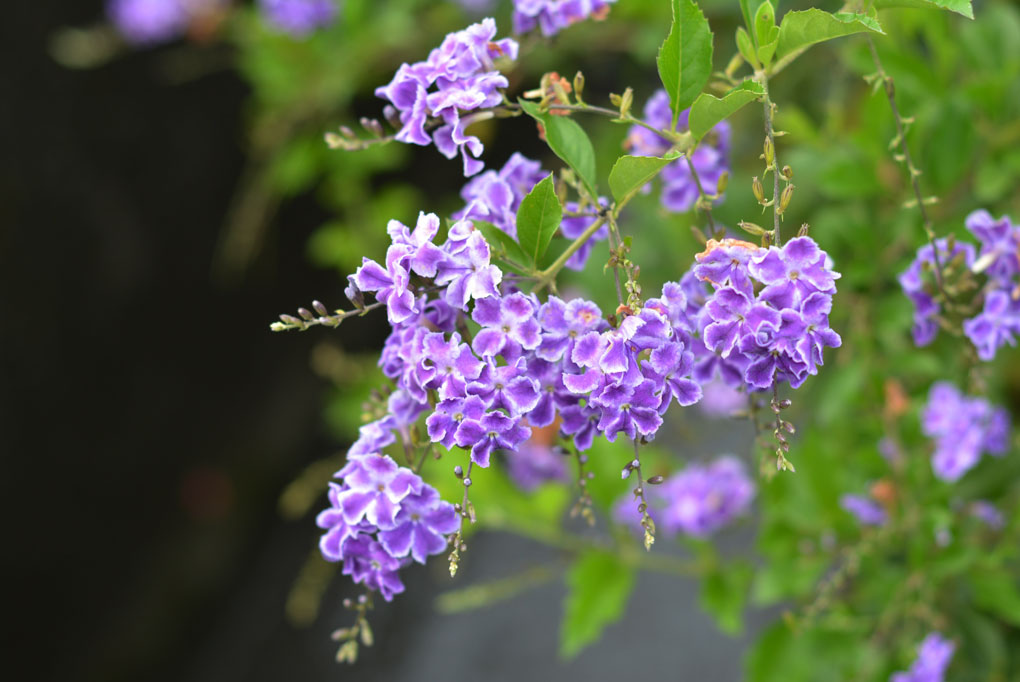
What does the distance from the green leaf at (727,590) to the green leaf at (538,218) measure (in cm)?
101

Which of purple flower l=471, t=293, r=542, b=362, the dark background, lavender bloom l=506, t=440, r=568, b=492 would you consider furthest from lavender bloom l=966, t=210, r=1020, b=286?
the dark background

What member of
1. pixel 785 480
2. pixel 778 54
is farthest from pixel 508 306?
pixel 785 480

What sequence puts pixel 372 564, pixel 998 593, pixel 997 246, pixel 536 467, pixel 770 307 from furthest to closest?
pixel 536 467, pixel 998 593, pixel 997 246, pixel 372 564, pixel 770 307

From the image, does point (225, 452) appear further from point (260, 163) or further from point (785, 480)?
point (785, 480)

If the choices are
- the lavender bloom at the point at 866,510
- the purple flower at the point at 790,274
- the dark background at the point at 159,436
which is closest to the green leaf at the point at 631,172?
the purple flower at the point at 790,274

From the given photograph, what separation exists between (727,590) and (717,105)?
1.11m

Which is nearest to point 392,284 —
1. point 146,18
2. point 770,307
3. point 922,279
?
point 770,307

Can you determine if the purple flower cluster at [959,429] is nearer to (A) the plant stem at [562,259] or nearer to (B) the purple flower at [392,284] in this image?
(A) the plant stem at [562,259]

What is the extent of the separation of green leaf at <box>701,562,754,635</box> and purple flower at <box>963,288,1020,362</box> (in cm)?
80

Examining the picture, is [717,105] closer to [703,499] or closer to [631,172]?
[631,172]

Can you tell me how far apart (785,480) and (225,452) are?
196cm

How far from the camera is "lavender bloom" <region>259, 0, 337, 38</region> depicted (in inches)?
94.6

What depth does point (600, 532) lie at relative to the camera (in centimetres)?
249

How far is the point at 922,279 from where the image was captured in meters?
1.05
